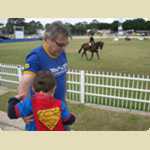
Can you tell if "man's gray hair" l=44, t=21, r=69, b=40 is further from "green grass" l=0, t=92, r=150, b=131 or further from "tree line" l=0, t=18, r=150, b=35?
"tree line" l=0, t=18, r=150, b=35

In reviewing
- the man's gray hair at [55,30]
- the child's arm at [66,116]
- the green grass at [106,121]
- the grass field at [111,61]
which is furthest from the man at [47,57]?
the grass field at [111,61]

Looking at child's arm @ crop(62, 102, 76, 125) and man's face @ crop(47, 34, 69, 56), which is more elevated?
man's face @ crop(47, 34, 69, 56)

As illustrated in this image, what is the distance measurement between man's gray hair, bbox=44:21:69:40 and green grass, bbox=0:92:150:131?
324cm

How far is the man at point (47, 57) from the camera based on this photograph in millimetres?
2500

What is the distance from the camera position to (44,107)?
233 centimetres

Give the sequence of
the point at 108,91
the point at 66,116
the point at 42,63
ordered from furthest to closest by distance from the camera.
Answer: the point at 108,91 < the point at 42,63 < the point at 66,116

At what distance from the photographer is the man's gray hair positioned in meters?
2.49

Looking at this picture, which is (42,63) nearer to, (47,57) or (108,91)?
(47,57)

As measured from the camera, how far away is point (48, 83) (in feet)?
7.55

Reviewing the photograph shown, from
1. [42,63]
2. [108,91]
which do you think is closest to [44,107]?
[42,63]

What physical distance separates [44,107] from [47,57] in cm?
52

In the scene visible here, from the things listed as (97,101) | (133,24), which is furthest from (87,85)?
(133,24)

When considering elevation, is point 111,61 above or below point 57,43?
A: below

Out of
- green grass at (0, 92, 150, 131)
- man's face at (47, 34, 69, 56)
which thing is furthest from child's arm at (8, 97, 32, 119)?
green grass at (0, 92, 150, 131)
